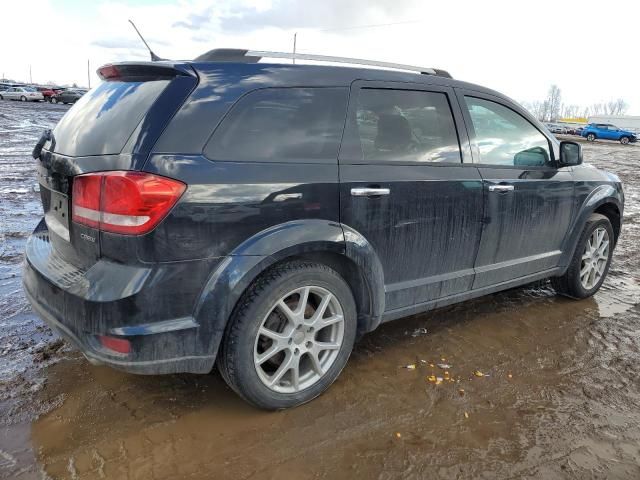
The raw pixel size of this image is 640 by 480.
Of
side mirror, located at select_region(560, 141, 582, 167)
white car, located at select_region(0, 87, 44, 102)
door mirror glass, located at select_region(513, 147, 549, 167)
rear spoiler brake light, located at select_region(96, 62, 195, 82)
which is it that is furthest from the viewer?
white car, located at select_region(0, 87, 44, 102)

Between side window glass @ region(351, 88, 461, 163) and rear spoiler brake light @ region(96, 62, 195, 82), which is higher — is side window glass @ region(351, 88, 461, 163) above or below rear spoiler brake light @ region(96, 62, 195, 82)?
below

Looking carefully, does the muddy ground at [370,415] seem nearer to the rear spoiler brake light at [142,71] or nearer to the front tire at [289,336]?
the front tire at [289,336]

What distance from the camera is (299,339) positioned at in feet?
8.96

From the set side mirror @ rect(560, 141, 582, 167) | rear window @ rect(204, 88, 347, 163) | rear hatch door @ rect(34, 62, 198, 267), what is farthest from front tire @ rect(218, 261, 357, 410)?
side mirror @ rect(560, 141, 582, 167)

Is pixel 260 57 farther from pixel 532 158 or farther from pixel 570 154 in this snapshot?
pixel 570 154

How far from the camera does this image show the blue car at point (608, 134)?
134ft

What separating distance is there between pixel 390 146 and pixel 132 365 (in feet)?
6.22

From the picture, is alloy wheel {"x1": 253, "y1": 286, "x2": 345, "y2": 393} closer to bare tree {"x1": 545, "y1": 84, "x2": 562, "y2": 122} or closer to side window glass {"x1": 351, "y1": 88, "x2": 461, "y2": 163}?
side window glass {"x1": 351, "y1": 88, "x2": 461, "y2": 163}

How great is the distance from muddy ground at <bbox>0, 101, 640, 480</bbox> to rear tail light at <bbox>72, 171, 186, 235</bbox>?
1.07 metres

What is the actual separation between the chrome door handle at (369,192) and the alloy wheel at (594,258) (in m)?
2.57

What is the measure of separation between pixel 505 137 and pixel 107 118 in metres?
2.78

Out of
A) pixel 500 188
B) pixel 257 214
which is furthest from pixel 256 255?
pixel 500 188

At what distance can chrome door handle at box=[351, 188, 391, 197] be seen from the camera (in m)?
2.80

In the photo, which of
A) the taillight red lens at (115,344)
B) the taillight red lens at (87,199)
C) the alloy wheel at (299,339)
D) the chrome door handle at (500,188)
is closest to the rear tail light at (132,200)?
the taillight red lens at (87,199)
